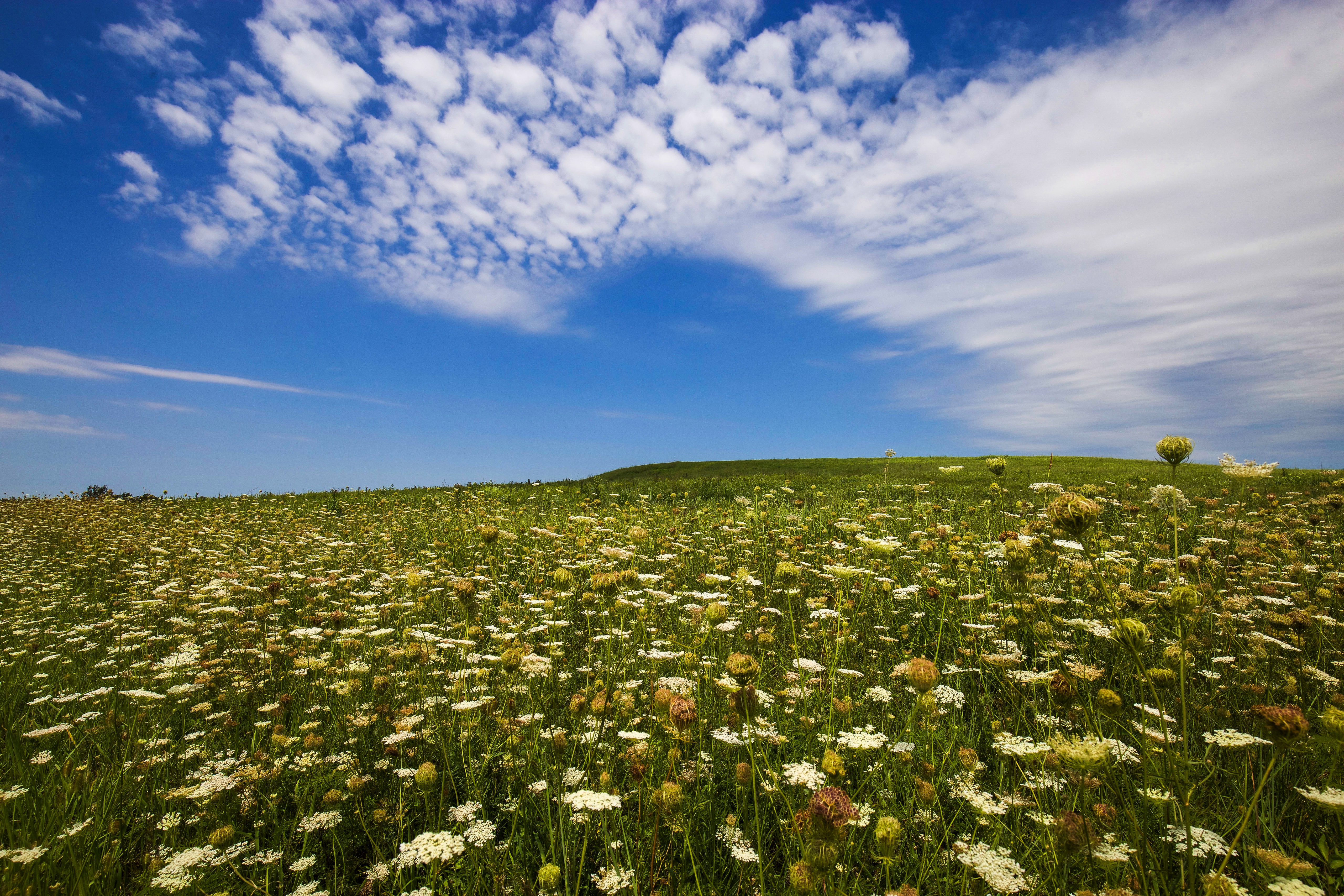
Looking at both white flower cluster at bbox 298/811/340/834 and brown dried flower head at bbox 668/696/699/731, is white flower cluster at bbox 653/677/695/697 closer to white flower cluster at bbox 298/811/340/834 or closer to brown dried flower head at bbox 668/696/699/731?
brown dried flower head at bbox 668/696/699/731

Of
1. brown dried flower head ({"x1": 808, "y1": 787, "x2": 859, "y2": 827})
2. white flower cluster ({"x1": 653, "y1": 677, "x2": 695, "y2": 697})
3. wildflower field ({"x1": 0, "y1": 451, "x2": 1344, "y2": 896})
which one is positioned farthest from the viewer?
white flower cluster ({"x1": 653, "y1": 677, "x2": 695, "y2": 697})

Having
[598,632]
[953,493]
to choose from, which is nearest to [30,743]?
[598,632]

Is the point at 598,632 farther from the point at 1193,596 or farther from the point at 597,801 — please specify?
the point at 1193,596

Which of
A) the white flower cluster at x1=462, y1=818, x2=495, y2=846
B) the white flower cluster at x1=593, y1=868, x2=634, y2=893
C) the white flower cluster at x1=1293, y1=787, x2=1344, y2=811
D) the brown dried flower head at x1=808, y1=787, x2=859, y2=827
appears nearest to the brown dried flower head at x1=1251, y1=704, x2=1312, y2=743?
the white flower cluster at x1=1293, y1=787, x2=1344, y2=811

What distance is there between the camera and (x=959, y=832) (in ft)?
7.43

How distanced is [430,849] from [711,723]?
158cm

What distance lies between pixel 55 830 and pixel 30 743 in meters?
1.74

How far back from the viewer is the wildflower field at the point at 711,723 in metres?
1.92

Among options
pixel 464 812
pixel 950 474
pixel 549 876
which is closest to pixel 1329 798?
pixel 549 876

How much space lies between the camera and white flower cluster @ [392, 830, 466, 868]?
5.61 ft

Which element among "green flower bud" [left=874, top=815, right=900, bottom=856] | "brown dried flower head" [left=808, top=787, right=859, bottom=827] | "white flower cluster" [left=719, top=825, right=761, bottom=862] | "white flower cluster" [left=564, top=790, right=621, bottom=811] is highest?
"brown dried flower head" [left=808, top=787, right=859, bottom=827]

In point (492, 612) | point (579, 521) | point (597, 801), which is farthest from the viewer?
point (579, 521)

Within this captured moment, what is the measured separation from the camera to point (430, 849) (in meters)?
1.75

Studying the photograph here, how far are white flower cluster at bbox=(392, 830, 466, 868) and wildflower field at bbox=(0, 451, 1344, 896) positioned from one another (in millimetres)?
13
